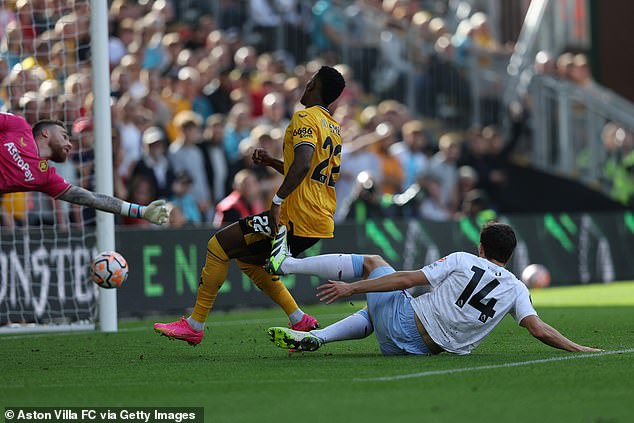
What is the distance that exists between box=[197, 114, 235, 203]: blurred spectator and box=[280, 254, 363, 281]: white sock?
27.8ft

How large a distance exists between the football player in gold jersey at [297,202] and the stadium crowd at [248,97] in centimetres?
491

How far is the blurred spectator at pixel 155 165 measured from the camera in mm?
16984

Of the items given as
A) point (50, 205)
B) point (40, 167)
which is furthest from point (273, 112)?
point (40, 167)

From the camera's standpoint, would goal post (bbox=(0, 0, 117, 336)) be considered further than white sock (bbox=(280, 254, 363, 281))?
Yes

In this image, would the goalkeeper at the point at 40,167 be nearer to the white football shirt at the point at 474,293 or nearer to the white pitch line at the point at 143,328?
the white football shirt at the point at 474,293

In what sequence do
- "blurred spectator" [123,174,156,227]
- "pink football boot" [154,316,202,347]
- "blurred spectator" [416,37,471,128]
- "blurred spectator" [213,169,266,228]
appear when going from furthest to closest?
1. "blurred spectator" [416,37,471,128]
2. "blurred spectator" [213,169,266,228]
3. "blurred spectator" [123,174,156,227]
4. "pink football boot" [154,316,202,347]

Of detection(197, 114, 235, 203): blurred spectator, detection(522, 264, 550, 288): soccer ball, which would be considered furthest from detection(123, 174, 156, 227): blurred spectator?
detection(522, 264, 550, 288): soccer ball

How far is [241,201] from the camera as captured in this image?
57.2 ft

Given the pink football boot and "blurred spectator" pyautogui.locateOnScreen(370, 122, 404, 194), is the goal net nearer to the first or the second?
the pink football boot

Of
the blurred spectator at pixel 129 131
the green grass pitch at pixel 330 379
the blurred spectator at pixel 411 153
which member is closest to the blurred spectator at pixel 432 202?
the blurred spectator at pixel 411 153

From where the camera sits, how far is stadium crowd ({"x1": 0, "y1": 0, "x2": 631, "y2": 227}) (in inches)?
617

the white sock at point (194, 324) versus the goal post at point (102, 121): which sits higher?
the goal post at point (102, 121)

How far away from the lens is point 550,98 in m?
25.7

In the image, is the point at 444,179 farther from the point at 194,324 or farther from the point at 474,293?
the point at 474,293
